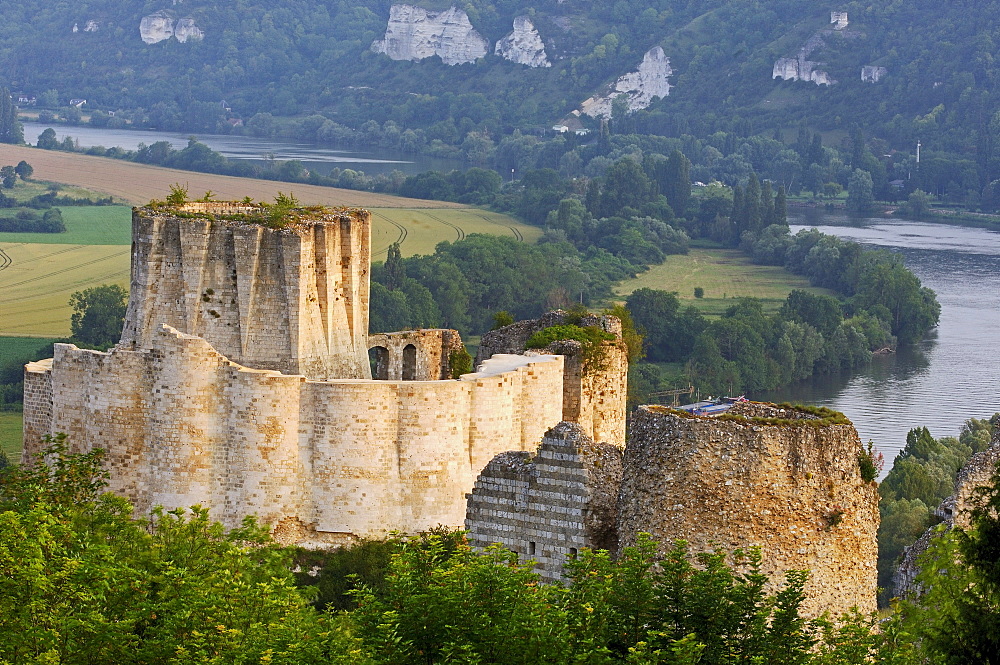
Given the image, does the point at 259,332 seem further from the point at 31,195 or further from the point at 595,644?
the point at 31,195

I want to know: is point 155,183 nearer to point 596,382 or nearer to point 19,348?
point 19,348

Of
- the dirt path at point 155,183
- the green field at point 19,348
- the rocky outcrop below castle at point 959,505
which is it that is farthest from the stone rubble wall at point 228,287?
the dirt path at point 155,183

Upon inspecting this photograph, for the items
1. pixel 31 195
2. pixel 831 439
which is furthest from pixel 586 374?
pixel 31 195

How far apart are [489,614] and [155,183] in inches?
5615

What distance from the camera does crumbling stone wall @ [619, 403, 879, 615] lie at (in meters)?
22.9

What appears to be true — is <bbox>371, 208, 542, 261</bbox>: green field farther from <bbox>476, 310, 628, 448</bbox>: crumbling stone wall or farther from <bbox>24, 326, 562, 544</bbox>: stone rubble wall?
<bbox>24, 326, 562, 544</bbox>: stone rubble wall

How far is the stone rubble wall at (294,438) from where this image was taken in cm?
3578

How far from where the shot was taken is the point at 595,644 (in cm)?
2150

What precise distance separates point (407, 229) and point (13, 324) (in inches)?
1877

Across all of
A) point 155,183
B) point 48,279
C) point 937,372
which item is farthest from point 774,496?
point 155,183

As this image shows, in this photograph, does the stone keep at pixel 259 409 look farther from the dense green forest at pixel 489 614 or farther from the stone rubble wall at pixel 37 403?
the dense green forest at pixel 489 614

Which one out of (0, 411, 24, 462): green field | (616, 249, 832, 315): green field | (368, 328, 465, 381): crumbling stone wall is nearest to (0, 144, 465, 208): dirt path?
(616, 249, 832, 315): green field

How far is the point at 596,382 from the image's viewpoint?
39625mm

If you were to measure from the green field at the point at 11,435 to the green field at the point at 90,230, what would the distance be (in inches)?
1823
